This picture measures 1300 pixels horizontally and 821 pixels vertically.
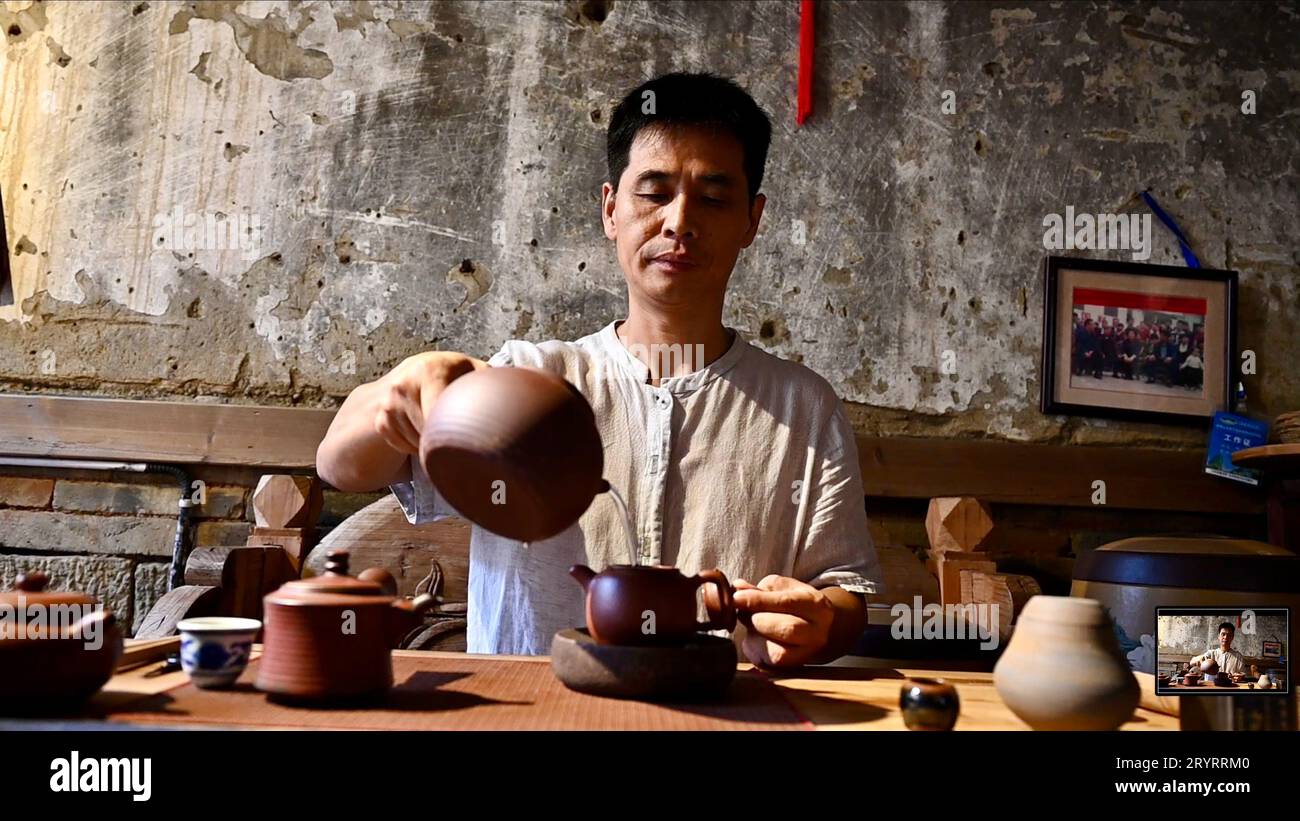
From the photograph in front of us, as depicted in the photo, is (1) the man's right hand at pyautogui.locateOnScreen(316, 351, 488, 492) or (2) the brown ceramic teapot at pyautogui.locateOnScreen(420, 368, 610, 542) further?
(1) the man's right hand at pyautogui.locateOnScreen(316, 351, 488, 492)

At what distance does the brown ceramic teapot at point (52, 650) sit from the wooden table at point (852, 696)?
0.16 feet

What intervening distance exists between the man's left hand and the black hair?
0.97 meters

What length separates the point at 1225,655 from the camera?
1.13 meters

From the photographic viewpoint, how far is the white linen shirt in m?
1.99

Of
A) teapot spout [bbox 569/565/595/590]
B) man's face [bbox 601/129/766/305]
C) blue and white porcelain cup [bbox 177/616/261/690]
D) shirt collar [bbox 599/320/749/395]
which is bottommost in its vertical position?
blue and white porcelain cup [bbox 177/616/261/690]

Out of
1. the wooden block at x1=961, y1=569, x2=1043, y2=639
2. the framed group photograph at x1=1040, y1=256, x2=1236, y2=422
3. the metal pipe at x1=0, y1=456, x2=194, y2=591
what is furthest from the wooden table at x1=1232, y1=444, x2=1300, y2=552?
the metal pipe at x1=0, y1=456, x2=194, y2=591

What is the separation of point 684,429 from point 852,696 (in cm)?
85

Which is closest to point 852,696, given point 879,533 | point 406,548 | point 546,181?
point 406,548

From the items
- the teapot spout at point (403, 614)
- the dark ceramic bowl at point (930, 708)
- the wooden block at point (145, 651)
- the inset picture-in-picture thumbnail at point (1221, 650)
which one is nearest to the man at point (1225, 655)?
the inset picture-in-picture thumbnail at point (1221, 650)

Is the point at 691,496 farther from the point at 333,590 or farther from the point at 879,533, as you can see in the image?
the point at 879,533

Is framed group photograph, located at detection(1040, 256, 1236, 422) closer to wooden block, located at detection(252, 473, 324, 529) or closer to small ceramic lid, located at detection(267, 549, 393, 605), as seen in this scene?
wooden block, located at detection(252, 473, 324, 529)

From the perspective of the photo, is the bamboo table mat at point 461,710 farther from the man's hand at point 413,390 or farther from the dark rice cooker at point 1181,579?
the dark rice cooker at point 1181,579

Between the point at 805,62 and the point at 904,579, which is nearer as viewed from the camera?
the point at 904,579
